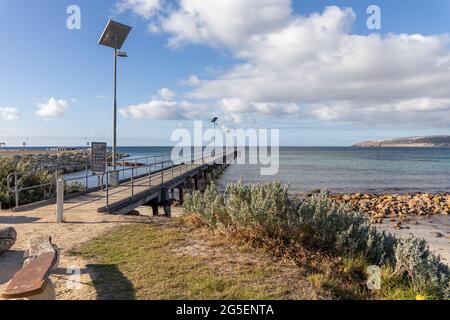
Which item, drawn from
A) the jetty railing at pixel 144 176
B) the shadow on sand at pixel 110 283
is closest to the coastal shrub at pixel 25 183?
the jetty railing at pixel 144 176

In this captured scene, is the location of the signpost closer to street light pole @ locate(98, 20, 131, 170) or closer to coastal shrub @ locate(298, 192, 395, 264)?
street light pole @ locate(98, 20, 131, 170)

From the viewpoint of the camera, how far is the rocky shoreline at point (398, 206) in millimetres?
20280

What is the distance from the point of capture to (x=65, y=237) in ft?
25.9

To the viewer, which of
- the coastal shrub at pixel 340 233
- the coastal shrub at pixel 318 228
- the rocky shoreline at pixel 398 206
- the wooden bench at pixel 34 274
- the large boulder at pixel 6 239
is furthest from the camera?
the rocky shoreline at pixel 398 206

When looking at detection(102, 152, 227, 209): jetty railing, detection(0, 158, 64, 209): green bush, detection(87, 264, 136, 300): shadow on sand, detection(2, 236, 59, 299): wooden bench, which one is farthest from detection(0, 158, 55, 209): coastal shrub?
detection(87, 264, 136, 300): shadow on sand

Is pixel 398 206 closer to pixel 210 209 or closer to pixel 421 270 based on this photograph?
pixel 210 209

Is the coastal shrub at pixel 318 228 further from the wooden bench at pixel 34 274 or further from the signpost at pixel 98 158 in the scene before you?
the signpost at pixel 98 158

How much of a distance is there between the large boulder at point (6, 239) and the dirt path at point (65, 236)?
0.12 m

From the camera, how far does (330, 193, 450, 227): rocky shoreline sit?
2028cm

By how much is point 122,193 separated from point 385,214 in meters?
14.6

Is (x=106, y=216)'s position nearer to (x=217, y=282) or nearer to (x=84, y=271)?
(x=84, y=271)

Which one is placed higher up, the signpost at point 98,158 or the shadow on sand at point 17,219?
the signpost at point 98,158

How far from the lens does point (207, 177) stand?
39.2m
